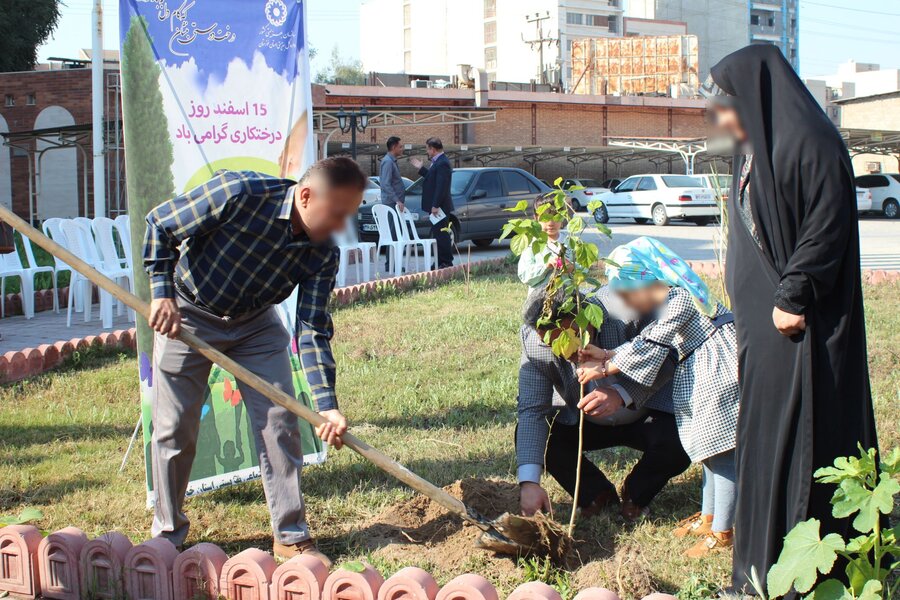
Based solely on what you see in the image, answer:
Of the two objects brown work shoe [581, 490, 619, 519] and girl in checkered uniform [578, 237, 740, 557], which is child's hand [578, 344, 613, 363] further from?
brown work shoe [581, 490, 619, 519]

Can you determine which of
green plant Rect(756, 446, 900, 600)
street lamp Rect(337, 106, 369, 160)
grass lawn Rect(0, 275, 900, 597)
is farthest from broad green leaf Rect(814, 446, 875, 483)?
street lamp Rect(337, 106, 369, 160)

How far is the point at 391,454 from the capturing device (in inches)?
197

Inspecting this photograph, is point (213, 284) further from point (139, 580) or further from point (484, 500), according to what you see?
point (484, 500)

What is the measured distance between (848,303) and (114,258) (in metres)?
8.59

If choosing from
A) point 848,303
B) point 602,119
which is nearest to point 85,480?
point 848,303

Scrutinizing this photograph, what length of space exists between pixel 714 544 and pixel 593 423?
73 centimetres

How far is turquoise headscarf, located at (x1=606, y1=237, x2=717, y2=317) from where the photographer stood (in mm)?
3557

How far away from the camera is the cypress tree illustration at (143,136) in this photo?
4.16m

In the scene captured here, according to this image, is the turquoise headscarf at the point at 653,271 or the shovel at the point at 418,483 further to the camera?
the turquoise headscarf at the point at 653,271

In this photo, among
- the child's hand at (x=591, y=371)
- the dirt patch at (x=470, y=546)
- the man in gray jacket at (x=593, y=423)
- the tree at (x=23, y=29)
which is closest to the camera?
the dirt patch at (x=470, y=546)

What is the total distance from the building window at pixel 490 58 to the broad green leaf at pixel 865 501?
76.3 metres

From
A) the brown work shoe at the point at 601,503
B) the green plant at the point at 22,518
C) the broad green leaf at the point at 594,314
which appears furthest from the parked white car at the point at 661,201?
the green plant at the point at 22,518

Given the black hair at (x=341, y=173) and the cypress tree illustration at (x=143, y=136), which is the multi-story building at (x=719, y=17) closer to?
the cypress tree illustration at (x=143, y=136)

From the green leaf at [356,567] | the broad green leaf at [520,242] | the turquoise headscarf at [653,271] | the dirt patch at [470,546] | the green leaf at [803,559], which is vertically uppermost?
the broad green leaf at [520,242]
